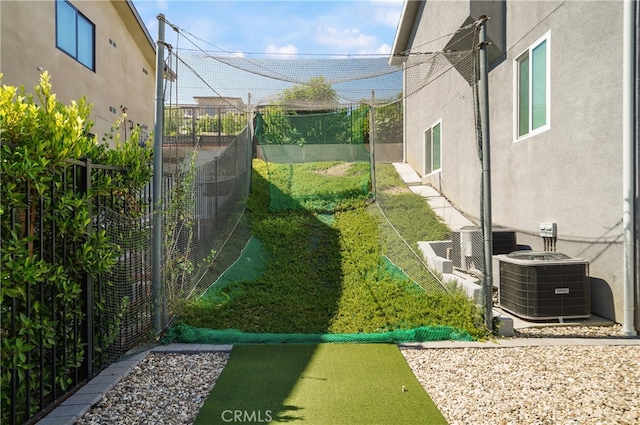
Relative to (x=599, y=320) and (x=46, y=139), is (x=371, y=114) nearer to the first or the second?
(x=599, y=320)

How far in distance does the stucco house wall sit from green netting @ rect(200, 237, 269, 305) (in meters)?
2.31

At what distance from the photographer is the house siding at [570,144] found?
13.8 ft

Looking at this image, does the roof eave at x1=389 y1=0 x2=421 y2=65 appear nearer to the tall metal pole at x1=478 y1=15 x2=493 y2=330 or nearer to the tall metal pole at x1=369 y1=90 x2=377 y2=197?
the tall metal pole at x1=369 y1=90 x2=377 y2=197

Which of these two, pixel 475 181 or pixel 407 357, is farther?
pixel 475 181

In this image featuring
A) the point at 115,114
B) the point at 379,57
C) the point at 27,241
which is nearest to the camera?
the point at 27,241

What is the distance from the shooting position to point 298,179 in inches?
365

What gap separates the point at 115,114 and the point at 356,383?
9.91 meters

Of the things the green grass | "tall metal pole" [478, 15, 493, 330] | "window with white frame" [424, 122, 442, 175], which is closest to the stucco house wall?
the green grass

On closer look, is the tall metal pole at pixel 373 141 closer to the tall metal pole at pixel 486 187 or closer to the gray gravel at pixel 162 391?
the tall metal pole at pixel 486 187

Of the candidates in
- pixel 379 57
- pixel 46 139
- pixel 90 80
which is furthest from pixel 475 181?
pixel 90 80

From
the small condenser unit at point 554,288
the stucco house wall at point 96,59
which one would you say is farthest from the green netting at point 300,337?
the stucco house wall at point 96,59

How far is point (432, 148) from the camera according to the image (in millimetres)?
9547

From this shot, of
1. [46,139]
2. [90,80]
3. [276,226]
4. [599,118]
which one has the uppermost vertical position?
[90,80]

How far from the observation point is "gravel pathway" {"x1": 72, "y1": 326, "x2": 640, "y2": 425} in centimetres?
254
